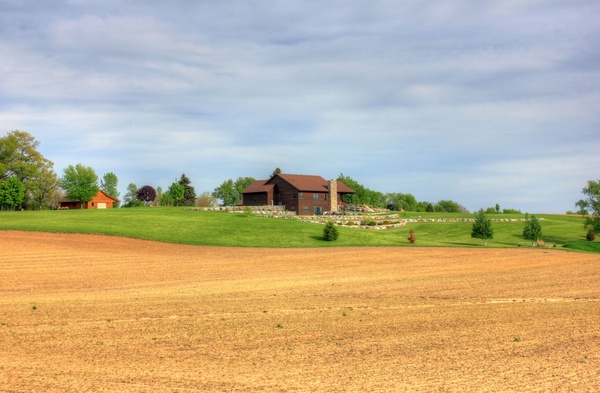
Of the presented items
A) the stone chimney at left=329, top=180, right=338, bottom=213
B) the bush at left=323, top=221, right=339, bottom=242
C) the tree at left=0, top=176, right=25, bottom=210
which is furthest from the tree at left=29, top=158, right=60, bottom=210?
the bush at left=323, top=221, right=339, bottom=242

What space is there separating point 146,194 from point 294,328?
13382cm

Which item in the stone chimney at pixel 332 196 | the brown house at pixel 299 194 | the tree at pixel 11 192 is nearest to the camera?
the tree at pixel 11 192

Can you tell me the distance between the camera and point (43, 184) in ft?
322

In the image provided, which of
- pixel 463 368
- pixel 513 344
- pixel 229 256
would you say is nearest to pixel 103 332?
pixel 463 368

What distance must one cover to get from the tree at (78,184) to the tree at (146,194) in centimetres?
4624

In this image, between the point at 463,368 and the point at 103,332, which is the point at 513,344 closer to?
the point at 463,368

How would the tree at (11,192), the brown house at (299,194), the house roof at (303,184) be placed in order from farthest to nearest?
1. the house roof at (303,184)
2. the brown house at (299,194)
3. the tree at (11,192)

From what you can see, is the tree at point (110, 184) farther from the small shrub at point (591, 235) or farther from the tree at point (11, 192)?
the small shrub at point (591, 235)

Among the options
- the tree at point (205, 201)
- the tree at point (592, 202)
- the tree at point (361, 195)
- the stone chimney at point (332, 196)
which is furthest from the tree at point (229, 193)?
the tree at point (592, 202)


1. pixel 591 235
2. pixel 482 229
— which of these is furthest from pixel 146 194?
pixel 591 235

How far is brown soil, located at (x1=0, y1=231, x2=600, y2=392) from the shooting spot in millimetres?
11109

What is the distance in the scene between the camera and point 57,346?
1390cm

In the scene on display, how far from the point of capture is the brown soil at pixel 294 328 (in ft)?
36.4

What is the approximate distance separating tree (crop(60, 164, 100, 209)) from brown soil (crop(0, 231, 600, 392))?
60.7 metres
